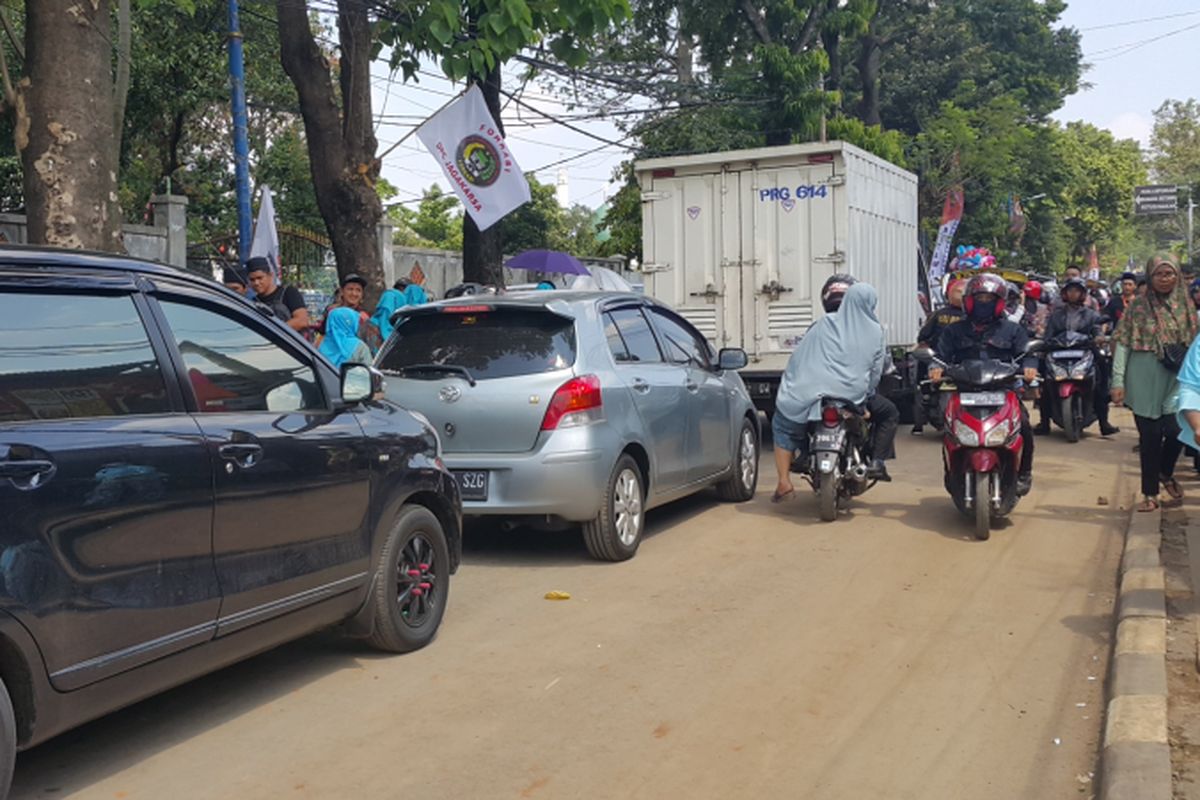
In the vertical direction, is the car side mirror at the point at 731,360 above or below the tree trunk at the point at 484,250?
below

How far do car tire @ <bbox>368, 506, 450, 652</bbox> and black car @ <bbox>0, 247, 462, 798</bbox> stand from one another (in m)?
0.02

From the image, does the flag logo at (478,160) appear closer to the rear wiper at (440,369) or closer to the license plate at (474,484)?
the rear wiper at (440,369)

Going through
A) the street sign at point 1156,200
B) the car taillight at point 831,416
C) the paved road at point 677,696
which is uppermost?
the street sign at point 1156,200

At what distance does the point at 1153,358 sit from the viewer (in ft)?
28.5

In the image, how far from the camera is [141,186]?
2339cm

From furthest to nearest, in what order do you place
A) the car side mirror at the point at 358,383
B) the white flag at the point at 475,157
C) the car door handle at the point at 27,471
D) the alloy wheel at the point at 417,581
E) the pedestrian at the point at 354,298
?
the white flag at the point at 475,157 < the pedestrian at the point at 354,298 < the alloy wheel at the point at 417,581 < the car side mirror at the point at 358,383 < the car door handle at the point at 27,471

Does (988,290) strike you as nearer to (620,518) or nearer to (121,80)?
(620,518)

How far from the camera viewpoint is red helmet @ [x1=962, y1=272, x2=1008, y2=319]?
8.88 metres

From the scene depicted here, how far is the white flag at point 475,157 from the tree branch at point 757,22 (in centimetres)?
1467

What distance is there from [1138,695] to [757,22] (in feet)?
76.9

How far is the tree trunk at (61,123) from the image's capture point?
7.32 m

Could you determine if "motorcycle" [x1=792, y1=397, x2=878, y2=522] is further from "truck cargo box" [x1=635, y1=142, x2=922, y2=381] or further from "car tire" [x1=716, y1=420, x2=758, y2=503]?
"truck cargo box" [x1=635, y1=142, x2=922, y2=381]

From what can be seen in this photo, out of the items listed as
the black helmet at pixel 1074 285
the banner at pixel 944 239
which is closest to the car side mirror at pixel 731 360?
the black helmet at pixel 1074 285

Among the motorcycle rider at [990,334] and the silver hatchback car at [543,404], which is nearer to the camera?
the silver hatchback car at [543,404]
